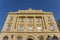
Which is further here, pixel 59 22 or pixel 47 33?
pixel 59 22

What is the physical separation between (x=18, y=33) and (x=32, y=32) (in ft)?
10.0

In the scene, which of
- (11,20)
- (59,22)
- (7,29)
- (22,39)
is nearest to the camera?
(22,39)

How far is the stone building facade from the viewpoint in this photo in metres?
26.0

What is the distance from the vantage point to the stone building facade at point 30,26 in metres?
26.0

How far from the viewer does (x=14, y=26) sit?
91.4 ft

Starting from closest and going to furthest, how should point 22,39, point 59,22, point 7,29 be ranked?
point 22,39 < point 7,29 < point 59,22

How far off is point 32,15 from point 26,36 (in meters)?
6.39

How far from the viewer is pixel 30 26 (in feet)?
92.5

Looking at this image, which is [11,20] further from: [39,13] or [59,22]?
[59,22]

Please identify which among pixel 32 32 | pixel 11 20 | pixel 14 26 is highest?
pixel 11 20

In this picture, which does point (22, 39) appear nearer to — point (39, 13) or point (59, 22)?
point (39, 13)

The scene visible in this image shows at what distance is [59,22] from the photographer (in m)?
38.6

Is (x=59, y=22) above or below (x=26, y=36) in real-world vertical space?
above

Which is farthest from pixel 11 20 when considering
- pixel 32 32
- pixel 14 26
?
pixel 32 32
